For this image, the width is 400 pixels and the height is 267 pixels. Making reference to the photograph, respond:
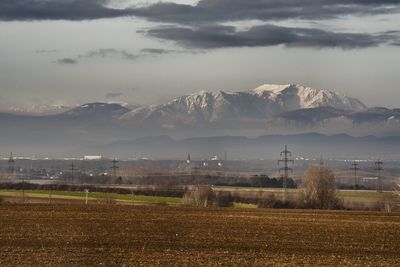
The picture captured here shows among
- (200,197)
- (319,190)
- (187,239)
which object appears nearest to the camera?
(187,239)

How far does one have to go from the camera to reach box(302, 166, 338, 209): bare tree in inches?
4511

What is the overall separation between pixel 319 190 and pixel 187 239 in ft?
240

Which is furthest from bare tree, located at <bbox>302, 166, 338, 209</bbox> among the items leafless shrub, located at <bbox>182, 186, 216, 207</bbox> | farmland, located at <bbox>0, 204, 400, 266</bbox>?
farmland, located at <bbox>0, 204, 400, 266</bbox>

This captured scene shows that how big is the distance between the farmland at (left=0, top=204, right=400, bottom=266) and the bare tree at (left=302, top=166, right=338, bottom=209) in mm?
43583

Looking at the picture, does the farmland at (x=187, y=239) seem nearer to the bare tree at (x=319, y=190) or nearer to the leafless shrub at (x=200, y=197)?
the leafless shrub at (x=200, y=197)

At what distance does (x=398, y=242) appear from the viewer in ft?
163

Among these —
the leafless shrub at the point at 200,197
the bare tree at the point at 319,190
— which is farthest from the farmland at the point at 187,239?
the bare tree at the point at 319,190

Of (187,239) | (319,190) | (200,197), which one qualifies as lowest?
(187,239)

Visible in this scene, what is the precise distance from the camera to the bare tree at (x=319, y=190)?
376ft

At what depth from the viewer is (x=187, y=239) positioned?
156ft

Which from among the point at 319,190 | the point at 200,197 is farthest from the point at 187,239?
the point at 319,190

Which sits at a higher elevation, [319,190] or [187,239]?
[319,190]

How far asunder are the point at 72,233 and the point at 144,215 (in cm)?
1854

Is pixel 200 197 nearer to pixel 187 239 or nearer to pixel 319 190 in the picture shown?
pixel 319 190
